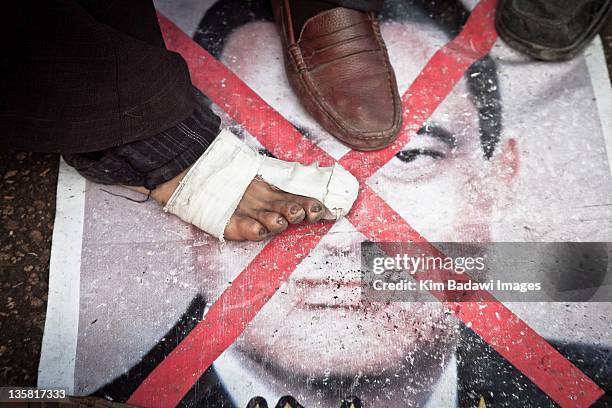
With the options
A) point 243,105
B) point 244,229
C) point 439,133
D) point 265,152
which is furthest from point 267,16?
point 244,229

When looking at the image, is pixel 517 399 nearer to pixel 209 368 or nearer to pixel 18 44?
pixel 209 368

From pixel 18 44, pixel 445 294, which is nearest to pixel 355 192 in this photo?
pixel 445 294

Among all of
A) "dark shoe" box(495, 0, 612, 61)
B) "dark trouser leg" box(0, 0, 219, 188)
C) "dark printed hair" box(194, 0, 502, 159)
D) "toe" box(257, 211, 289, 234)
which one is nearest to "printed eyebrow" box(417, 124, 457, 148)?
"dark printed hair" box(194, 0, 502, 159)

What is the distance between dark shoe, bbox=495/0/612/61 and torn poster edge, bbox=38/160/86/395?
1248 mm

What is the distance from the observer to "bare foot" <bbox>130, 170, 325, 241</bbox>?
40.5 inches

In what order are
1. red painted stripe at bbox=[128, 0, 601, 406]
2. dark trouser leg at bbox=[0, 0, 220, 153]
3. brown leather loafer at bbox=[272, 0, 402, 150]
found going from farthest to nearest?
brown leather loafer at bbox=[272, 0, 402, 150] → red painted stripe at bbox=[128, 0, 601, 406] → dark trouser leg at bbox=[0, 0, 220, 153]

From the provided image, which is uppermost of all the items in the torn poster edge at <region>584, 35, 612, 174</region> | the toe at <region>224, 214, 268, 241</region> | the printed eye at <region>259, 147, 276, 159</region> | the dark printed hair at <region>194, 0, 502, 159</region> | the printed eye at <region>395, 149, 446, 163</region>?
the dark printed hair at <region>194, 0, 502, 159</region>

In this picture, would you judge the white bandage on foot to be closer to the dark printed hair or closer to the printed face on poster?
the printed face on poster

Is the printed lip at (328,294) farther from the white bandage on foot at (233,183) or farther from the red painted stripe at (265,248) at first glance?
the white bandage on foot at (233,183)

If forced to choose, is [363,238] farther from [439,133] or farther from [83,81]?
[83,81]

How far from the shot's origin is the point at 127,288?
42.4 inches

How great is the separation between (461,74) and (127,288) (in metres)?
1.03

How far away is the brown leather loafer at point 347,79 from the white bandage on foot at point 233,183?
0.13 metres

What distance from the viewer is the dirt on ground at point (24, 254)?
1024mm
